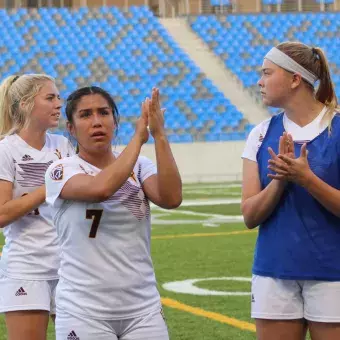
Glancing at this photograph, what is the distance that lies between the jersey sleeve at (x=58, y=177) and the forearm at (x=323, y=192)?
0.93 meters

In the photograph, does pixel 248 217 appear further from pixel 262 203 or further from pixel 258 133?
pixel 258 133

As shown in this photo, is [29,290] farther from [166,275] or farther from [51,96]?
[166,275]

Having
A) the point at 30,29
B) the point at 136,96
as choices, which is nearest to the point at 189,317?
the point at 136,96

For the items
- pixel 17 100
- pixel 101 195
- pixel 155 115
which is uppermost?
pixel 155 115

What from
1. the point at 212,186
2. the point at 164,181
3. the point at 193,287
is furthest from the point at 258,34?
the point at 164,181

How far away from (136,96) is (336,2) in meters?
12.0

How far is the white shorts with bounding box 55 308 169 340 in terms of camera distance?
4.10m

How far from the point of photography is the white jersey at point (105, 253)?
416 cm

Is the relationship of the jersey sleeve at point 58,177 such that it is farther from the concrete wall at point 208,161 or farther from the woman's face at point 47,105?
the concrete wall at point 208,161

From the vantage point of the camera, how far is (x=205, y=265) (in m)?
11.8

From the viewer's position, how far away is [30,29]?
31500 millimetres

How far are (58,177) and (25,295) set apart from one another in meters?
1.18

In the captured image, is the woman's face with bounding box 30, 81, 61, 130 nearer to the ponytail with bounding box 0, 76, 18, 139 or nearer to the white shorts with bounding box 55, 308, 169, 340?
the ponytail with bounding box 0, 76, 18, 139

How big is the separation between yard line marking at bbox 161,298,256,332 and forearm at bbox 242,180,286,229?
3803mm
